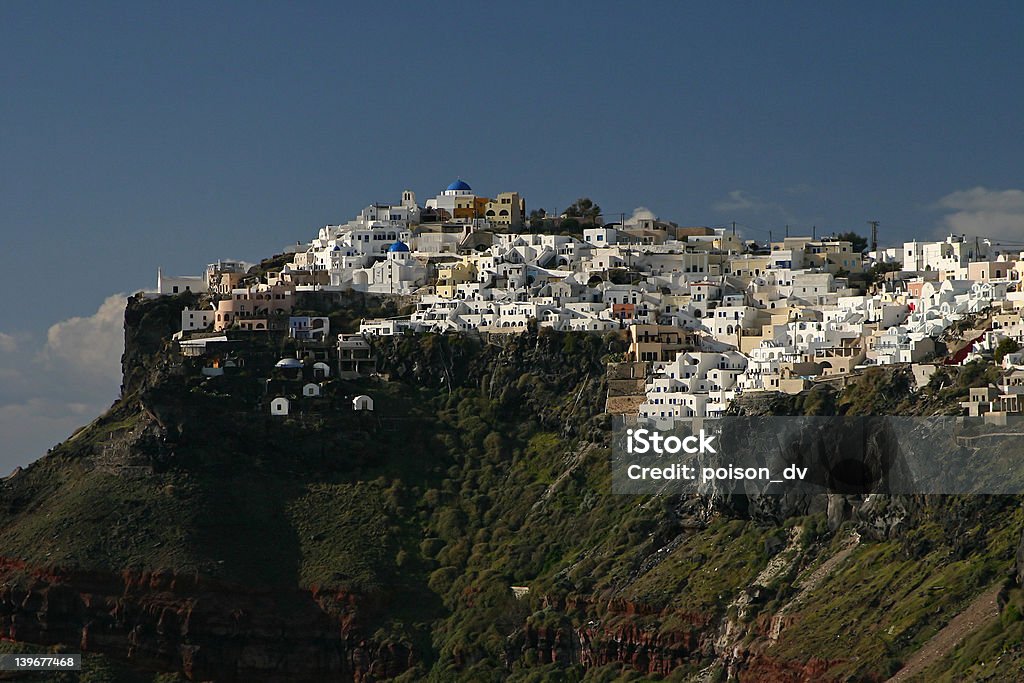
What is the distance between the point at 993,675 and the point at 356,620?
36772 mm

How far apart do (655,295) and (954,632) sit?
4396 centimetres

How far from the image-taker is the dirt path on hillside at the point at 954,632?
106m

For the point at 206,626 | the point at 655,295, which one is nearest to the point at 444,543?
the point at 206,626

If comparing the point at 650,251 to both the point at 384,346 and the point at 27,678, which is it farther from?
the point at 27,678

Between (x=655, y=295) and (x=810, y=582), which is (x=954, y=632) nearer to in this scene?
(x=810, y=582)

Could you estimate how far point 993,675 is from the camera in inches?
4006

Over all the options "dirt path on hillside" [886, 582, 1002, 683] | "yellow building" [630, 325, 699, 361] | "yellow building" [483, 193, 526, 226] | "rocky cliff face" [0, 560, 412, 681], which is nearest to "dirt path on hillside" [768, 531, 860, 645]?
"dirt path on hillside" [886, 582, 1002, 683]

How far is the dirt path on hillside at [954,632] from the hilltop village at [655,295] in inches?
602

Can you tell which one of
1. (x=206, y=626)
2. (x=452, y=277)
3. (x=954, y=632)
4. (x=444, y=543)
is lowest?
(x=206, y=626)

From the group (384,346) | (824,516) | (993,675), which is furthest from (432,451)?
(993,675)

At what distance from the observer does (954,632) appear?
107m

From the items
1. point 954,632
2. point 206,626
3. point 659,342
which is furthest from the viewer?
point 659,342

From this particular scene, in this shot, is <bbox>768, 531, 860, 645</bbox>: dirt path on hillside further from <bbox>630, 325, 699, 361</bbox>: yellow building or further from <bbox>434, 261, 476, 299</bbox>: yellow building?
<bbox>434, 261, 476, 299</bbox>: yellow building

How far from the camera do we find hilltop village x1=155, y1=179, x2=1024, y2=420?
13250 cm
